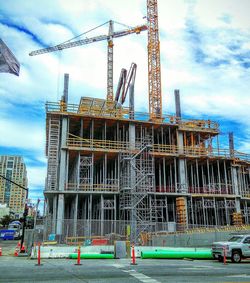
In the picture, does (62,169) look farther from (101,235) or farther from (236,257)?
(236,257)

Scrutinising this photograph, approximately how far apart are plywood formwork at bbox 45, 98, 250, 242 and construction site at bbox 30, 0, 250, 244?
12 centimetres

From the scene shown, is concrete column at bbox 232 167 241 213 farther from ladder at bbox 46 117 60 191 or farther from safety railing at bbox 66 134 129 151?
ladder at bbox 46 117 60 191

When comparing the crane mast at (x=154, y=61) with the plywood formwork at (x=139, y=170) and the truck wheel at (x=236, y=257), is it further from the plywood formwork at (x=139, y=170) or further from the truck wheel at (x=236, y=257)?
the truck wheel at (x=236, y=257)

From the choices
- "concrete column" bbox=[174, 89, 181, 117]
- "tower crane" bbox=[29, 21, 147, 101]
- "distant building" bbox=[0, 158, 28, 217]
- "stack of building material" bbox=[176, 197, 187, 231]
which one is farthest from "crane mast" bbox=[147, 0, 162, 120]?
"distant building" bbox=[0, 158, 28, 217]

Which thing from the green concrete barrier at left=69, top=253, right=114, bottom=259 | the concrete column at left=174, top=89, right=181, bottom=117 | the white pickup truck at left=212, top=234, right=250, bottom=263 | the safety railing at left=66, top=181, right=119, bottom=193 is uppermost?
the concrete column at left=174, top=89, right=181, bottom=117

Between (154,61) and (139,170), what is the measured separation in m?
26.8

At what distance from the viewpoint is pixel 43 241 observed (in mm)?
24031

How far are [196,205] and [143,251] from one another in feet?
76.8

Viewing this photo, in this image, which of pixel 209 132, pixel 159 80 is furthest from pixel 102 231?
pixel 159 80

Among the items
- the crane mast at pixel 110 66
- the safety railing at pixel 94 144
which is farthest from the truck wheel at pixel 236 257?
the crane mast at pixel 110 66

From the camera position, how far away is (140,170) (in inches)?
1576

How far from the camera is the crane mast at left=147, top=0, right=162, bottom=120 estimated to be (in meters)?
57.6

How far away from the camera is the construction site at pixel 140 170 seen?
39375 mm

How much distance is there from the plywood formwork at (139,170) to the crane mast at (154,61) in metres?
9.34
